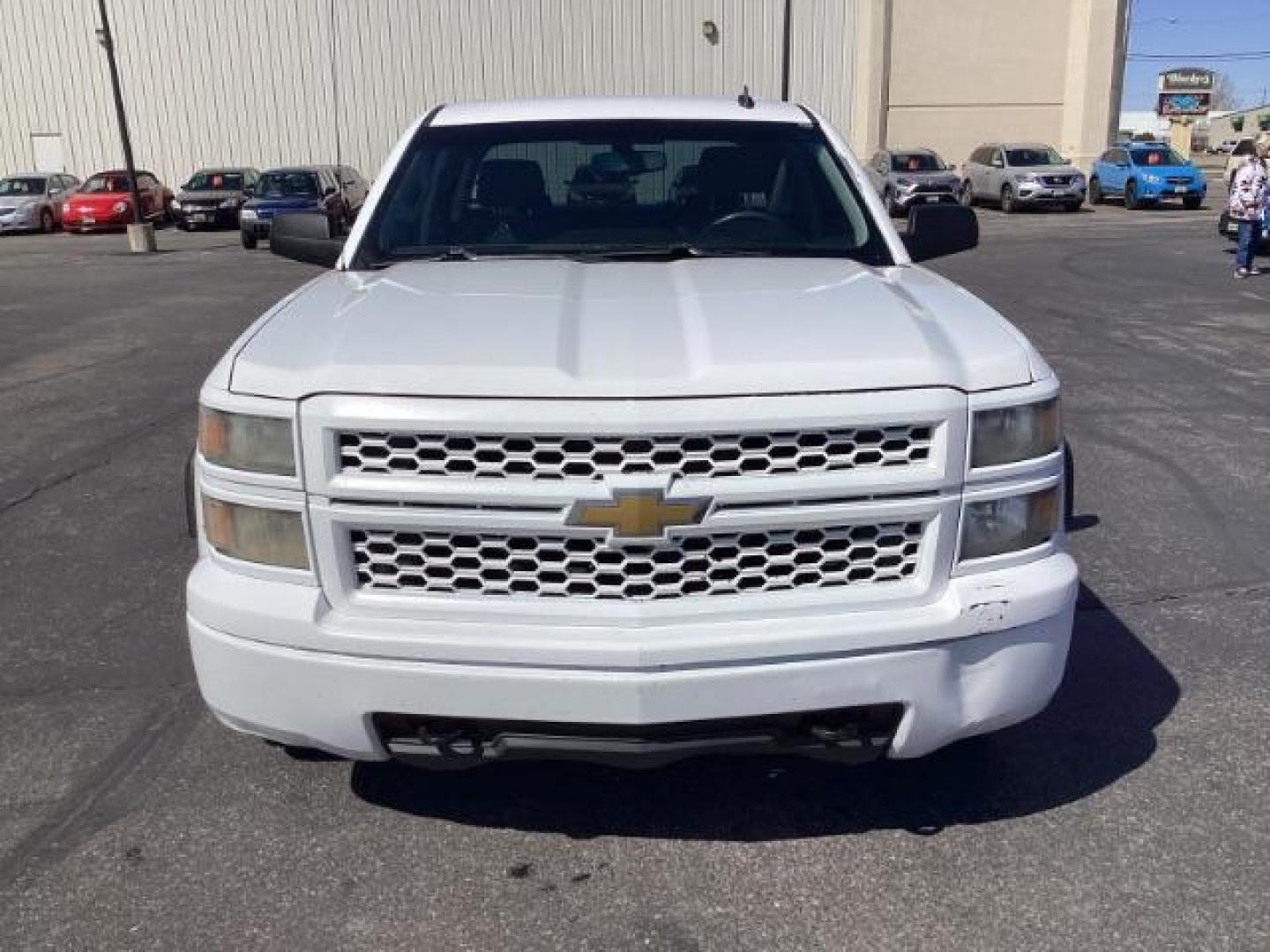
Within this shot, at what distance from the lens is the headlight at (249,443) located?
2.66 metres

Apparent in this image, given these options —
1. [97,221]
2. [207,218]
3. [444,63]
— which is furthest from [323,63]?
[97,221]

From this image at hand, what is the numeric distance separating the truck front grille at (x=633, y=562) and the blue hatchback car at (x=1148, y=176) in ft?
101

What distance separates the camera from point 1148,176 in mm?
29953

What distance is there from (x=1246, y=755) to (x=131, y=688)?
3.55 meters

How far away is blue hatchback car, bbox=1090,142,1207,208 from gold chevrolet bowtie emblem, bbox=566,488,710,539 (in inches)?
1223

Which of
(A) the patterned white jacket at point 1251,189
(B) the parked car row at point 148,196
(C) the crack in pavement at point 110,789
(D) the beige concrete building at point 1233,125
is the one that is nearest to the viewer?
(C) the crack in pavement at point 110,789

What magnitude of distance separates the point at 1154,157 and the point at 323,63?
23.2 metres

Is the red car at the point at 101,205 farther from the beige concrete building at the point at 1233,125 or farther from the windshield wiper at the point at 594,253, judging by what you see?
the beige concrete building at the point at 1233,125

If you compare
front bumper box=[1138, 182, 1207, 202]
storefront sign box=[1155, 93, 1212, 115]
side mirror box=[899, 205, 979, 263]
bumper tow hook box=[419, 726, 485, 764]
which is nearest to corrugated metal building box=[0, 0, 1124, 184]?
front bumper box=[1138, 182, 1207, 202]

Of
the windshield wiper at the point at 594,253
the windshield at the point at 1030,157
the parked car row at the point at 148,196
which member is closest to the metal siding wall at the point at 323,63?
the parked car row at the point at 148,196

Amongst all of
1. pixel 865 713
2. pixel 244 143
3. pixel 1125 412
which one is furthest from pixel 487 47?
pixel 865 713

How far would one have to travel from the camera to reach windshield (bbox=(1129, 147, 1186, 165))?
100.0ft

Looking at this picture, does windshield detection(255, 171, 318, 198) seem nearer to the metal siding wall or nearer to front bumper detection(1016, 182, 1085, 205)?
the metal siding wall

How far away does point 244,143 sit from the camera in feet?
118
